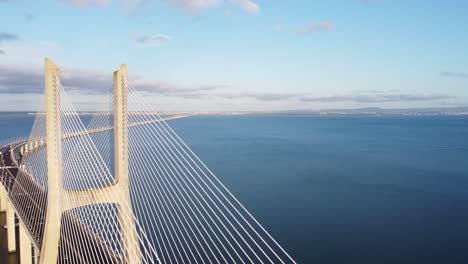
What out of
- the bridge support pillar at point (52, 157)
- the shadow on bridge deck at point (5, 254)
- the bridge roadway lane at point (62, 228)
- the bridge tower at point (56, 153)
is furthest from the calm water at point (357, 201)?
the shadow on bridge deck at point (5, 254)

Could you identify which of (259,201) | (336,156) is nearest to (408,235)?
(259,201)

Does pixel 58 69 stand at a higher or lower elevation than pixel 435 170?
higher

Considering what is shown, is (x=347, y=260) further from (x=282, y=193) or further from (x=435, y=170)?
(x=435, y=170)

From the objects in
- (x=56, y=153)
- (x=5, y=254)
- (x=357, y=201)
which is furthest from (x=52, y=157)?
(x=357, y=201)

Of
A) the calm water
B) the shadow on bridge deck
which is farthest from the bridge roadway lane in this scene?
the calm water

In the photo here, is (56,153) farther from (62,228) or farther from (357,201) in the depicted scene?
(357,201)

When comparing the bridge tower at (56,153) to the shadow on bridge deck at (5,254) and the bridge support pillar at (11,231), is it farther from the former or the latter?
the bridge support pillar at (11,231)

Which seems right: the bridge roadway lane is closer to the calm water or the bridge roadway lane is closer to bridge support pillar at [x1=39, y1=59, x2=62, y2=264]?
bridge support pillar at [x1=39, y1=59, x2=62, y2=264]
